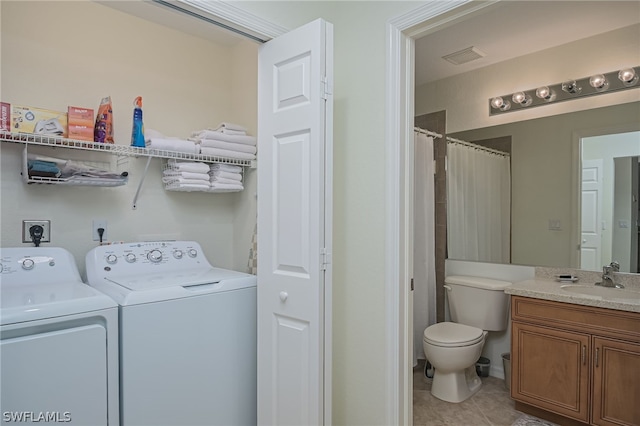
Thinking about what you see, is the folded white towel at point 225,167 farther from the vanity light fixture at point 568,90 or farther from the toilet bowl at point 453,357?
the vanity light fixture at point 568,90

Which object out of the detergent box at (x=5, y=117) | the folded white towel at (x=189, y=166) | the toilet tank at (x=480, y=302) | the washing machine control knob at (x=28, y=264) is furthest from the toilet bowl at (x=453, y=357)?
the detergent box at (x=5, y=117)

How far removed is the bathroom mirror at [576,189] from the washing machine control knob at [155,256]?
2496mm

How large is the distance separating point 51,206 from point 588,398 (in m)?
3.13

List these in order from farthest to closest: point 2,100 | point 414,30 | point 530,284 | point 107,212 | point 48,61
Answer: point 530,284, point 107,212, point 48,61, point 2,100, point 414,30

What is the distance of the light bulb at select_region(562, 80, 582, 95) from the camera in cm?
267

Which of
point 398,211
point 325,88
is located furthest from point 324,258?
point 325,88

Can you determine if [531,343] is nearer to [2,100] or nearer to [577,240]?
[577,240]

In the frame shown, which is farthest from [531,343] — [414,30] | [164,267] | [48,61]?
[48,61]

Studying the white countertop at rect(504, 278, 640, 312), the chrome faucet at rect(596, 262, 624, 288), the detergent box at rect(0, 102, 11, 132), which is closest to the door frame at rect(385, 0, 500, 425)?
the white countertop at rect(504, 278, 640, 312)

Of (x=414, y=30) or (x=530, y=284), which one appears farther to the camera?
(x=530, y=284)

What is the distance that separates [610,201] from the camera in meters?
2.53

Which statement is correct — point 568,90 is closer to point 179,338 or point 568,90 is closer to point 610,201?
point 610,201

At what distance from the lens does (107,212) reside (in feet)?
7.49

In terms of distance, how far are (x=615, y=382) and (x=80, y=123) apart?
312 centimetres
